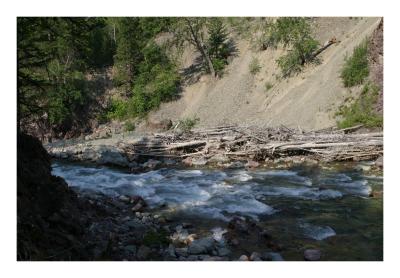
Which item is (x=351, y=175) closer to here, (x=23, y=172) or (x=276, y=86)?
(x=23, y=172)

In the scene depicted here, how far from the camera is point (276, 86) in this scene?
28.4 meters

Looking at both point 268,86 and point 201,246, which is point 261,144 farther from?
point 268,86

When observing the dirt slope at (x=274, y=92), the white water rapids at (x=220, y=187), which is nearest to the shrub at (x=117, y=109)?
the dirt slope at (x=274, y=92)

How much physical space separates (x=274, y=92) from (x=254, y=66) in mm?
4508

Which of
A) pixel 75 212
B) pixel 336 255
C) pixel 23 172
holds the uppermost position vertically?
pixel 23 172

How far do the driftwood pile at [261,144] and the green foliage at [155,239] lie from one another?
8.75 meters

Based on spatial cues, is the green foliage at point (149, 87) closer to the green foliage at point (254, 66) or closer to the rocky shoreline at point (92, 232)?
the green foliage at point (254, 66)

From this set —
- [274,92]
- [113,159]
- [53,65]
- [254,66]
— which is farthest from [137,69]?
[113,159]

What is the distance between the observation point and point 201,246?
24.0 ft

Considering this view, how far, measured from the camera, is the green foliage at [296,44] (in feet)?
88.1

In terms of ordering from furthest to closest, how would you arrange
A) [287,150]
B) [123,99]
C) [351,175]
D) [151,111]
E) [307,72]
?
[123,99] < [151,111] < [307,72] < [287,150] < [351,175]

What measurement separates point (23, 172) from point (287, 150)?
Answer: 11395mm
